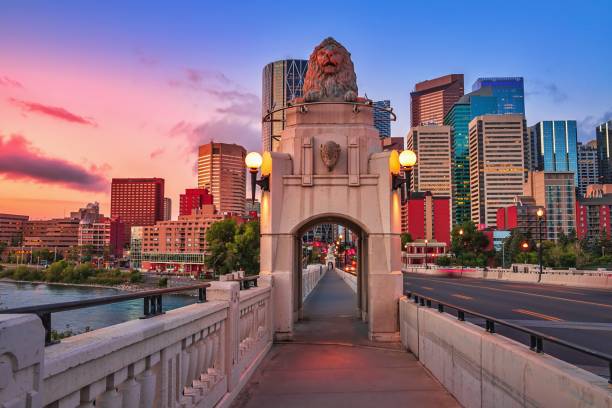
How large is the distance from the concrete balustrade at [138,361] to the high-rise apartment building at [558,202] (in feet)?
631

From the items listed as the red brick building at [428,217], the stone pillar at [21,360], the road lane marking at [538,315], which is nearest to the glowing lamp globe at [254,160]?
the stone pillar at [21,360]

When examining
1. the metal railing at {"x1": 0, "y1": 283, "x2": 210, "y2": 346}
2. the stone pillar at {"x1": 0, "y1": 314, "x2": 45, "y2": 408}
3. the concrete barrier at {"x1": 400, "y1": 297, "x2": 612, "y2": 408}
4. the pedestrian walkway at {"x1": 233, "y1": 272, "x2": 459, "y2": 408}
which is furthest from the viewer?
the pedestrian walkway at {"x1": 233, "y1": 272, "x2": 459, "y2": 408}

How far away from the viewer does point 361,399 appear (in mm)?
7051

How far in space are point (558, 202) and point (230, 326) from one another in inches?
7762

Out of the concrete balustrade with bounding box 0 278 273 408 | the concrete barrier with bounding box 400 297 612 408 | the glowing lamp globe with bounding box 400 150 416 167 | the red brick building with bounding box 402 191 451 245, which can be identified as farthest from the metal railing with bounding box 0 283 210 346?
the red brick building with bounding box 402 191 451 245

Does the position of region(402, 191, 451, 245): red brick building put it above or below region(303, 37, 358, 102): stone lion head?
above

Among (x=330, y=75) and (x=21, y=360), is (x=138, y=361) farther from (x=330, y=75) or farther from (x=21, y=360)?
(x=330, y=75)

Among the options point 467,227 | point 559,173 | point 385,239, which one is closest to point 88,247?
point 467,227

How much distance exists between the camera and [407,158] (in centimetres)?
1208

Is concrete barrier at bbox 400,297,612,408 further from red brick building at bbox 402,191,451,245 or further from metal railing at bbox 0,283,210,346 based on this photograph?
red brick building at bbox 402,191,451,245

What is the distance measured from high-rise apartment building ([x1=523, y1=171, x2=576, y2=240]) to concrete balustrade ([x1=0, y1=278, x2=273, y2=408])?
192m

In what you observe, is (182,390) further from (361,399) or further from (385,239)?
(385,239)

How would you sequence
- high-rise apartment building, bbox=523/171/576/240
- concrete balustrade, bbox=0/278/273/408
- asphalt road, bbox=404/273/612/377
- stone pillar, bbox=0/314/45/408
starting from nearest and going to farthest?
stone pillar, bbox=0/314/45/408 → concrete balustrade, bbox=0/278/273/408 → asphalt road, bbox=404/273/612/377 → high-rise apartment building, bbox=523/171/576/240

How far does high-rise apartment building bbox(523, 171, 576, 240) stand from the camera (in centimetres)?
17900
